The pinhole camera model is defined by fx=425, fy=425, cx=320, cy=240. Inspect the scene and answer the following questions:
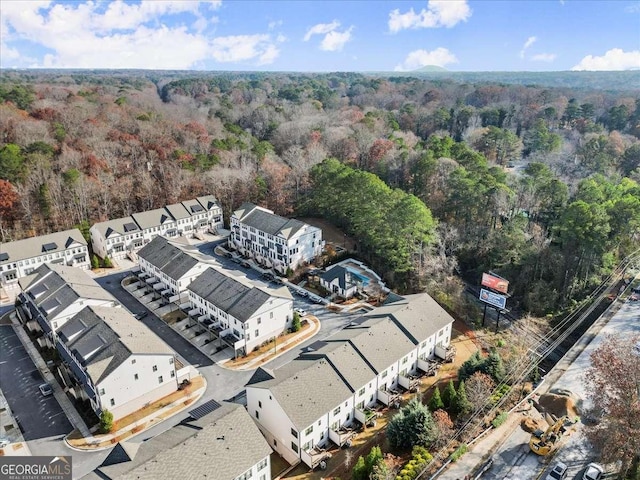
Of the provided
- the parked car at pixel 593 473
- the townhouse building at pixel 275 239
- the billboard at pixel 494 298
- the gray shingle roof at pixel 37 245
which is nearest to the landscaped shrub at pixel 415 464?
the parked car at pixel 593 473

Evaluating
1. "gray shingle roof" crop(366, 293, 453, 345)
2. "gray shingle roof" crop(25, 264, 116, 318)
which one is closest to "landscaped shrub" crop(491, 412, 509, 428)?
"gray shingle roof" crop(366, 293, 453, 345)

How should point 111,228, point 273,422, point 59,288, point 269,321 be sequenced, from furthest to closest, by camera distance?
point 111,228 → point 59,288 → point 269,321 → point 273,422

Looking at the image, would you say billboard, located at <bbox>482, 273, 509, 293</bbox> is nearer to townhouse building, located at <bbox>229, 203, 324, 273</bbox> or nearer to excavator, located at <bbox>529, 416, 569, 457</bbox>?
excavator, located at <bbox>529, 416, 569, 457</bbox>

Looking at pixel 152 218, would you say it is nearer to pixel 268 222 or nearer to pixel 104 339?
pixel 268 222

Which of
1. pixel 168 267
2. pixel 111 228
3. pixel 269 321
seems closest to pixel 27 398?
pixel 168 267

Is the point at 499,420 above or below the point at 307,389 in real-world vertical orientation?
below

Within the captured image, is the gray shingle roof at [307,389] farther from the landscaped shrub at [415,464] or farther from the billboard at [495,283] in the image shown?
the billboard at [495,283]

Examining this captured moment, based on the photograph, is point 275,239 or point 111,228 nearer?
point 275,239

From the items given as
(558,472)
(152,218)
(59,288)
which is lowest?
(558,472)
